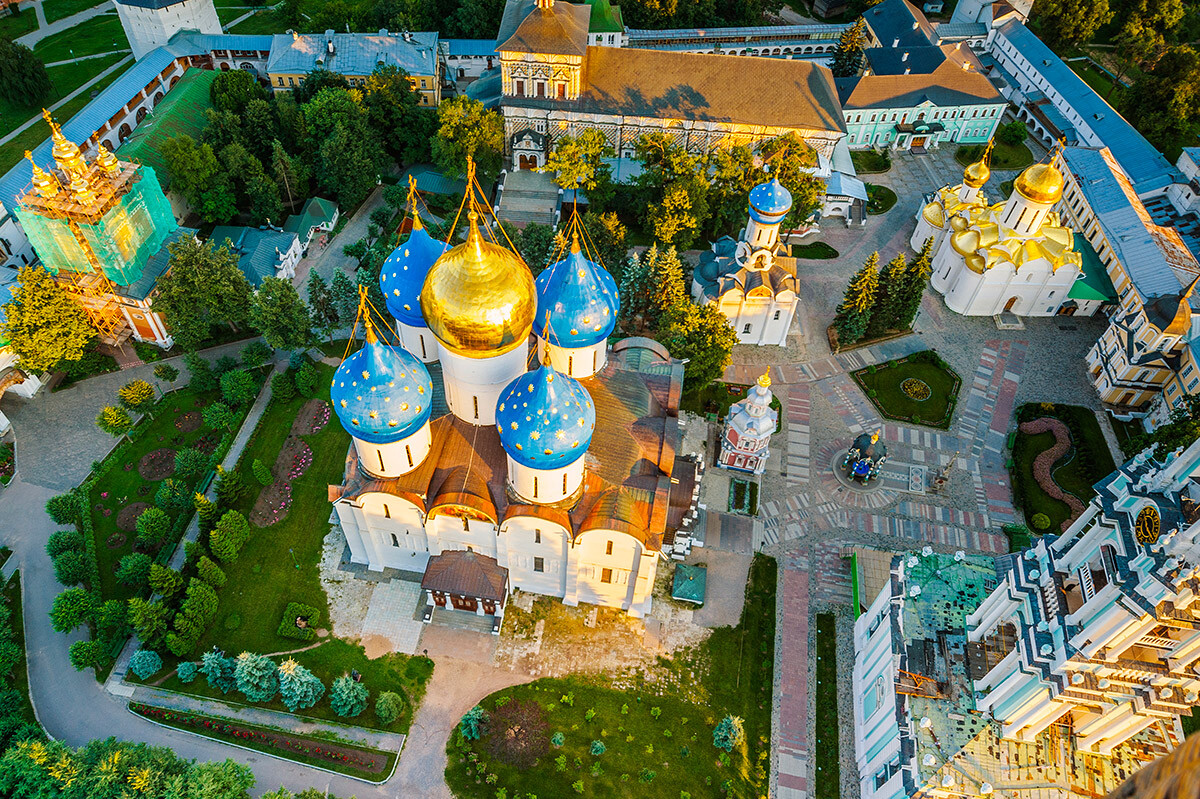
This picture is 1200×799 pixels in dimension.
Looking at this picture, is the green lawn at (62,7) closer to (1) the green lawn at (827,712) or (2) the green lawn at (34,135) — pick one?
(2) the green lawn at (34,135)

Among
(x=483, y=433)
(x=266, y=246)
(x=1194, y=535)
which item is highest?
(x=1194, y=535)

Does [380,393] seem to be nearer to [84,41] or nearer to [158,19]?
[158,19]

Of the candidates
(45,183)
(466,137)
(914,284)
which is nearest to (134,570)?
(45,183)

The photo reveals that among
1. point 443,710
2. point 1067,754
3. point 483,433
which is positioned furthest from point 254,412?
point 1067,754

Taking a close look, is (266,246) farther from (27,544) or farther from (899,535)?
(899,535)

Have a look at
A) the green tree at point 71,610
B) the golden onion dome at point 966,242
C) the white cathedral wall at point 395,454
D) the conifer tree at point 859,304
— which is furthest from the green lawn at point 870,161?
the green tree at point 71,610
